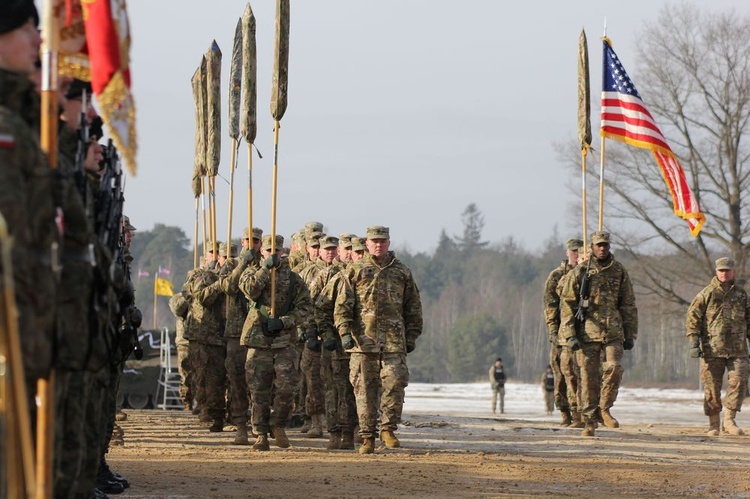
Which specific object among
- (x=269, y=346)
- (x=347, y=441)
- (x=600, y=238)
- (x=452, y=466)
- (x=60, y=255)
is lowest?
(x=452, y=466)

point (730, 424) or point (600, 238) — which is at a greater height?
point (600, 238)

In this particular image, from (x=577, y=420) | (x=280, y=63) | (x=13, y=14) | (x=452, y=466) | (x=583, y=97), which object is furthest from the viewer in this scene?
(x=583, y=97)

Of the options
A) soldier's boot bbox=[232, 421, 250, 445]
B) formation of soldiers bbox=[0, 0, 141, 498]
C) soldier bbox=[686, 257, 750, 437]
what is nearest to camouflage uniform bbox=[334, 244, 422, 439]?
soldier's boot bbox=[232, 421, 250, 445]

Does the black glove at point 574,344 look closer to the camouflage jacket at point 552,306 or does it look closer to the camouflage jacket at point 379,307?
the camouflage jacket at point 552,306

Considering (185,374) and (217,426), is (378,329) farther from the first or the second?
(185,374)

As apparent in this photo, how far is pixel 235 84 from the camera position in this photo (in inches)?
746

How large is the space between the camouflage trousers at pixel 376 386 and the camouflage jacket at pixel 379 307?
119 millimetres

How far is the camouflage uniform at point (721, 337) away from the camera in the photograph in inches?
739

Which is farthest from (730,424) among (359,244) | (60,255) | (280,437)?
(60,255)

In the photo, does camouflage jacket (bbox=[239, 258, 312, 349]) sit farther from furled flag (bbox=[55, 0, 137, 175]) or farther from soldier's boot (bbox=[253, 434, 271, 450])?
furled flag (bbox=[55, 0, 137, 175])

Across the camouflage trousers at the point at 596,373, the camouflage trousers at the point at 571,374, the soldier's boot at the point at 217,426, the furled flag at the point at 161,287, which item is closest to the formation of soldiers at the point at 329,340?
the soldier's boot at the point at 217,426

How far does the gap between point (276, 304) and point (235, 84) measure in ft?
15.1

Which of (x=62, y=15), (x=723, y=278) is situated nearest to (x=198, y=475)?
(x=62, y=15)

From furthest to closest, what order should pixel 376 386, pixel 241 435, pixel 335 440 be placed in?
pixel 241 435 → pixel 335 440 → pixel 376 386
